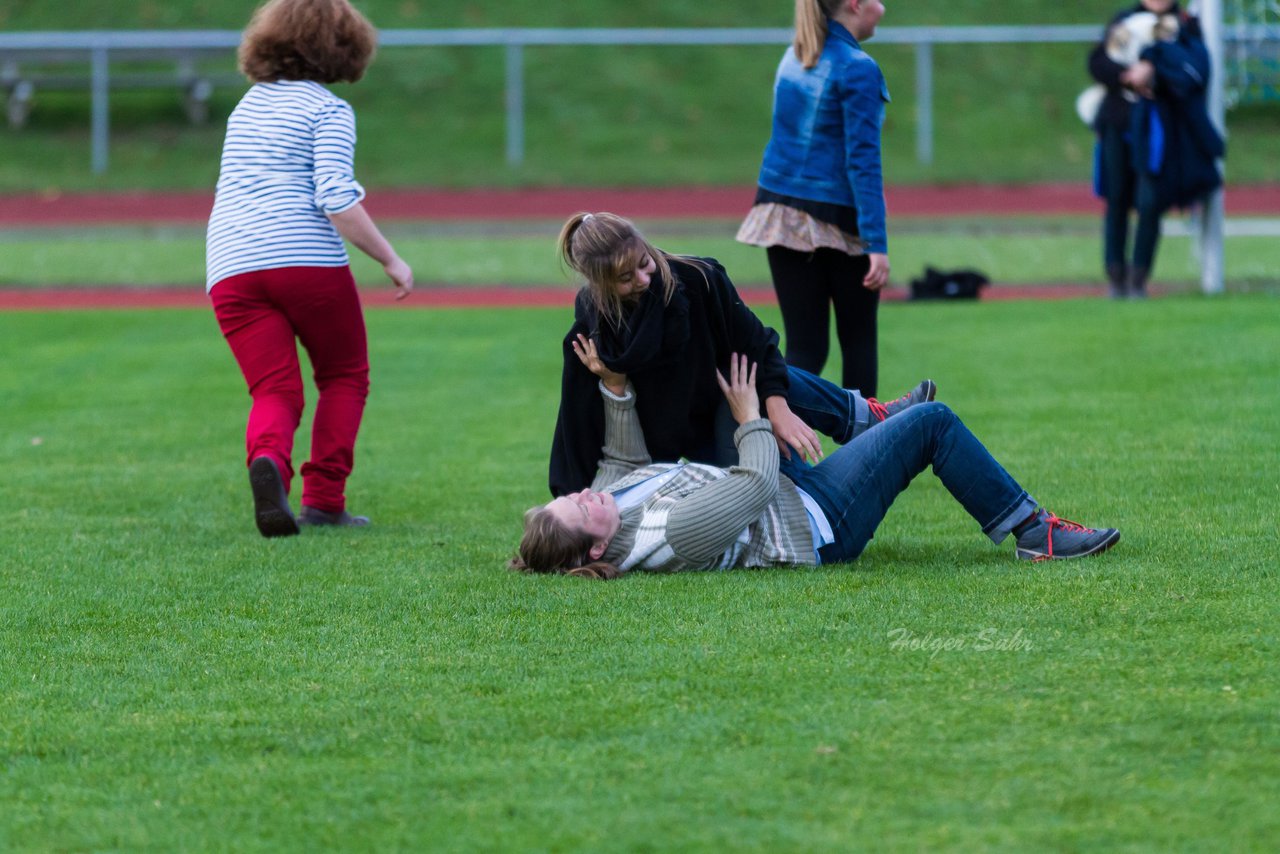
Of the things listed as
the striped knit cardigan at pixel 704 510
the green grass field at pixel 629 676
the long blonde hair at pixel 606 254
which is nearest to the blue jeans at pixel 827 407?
the green grass field at pixel 629 676

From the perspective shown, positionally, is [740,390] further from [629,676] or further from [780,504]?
[629,676]

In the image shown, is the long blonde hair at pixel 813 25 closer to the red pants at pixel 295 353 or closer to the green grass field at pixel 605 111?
the red pants at pixel 295 353

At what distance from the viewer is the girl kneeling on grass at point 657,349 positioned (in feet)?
16.1

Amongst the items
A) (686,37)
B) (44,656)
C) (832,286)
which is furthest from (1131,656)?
(686,37)

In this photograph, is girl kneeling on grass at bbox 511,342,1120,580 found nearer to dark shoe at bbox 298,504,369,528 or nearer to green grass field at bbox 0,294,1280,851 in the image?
green grass field at bbox 0,294,1280,851

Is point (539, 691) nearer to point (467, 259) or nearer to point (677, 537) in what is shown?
point (677, 537)

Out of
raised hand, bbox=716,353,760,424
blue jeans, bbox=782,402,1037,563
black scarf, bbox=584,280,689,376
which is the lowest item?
blue jeans, bbox=782,402,1037,563

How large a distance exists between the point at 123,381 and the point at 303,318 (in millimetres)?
4317

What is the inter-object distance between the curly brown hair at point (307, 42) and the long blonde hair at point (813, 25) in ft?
5.11

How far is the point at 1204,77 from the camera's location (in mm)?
12430

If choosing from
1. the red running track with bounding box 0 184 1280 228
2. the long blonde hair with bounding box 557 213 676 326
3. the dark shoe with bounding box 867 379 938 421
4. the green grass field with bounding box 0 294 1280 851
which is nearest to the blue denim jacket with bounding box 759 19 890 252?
the dark shoe with bounding box 867 379 938 421

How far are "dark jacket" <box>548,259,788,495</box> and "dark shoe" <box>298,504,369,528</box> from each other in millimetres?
1245

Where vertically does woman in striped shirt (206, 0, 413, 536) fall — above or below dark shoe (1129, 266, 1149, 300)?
above

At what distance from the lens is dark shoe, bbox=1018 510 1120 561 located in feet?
16.7
